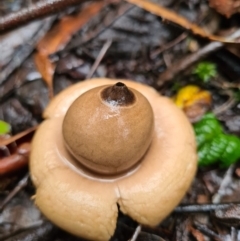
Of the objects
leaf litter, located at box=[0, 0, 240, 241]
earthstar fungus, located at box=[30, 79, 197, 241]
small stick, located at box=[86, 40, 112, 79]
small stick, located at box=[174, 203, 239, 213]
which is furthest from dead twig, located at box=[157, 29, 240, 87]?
small stick, located at box=[174, 203, 239, 213]

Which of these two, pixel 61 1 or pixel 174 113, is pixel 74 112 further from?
pixel 61 1

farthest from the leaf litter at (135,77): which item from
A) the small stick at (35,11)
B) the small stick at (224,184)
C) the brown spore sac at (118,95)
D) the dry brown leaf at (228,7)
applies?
the brown spore sac at (118,95)

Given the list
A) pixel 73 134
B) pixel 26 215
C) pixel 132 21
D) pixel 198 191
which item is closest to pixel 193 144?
pixel 198 191

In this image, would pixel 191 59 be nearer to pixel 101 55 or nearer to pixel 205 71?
pixel 205 71

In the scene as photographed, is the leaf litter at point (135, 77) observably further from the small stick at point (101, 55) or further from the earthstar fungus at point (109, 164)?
the earthstar fungus at point (109, 164)

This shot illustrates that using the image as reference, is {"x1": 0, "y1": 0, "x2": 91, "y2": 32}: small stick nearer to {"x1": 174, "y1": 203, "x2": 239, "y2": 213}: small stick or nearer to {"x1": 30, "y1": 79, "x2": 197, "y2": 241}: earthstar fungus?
{"x1": 30, "y1": 79, "x2": 197, "y2": 241}: earthstar fungus
